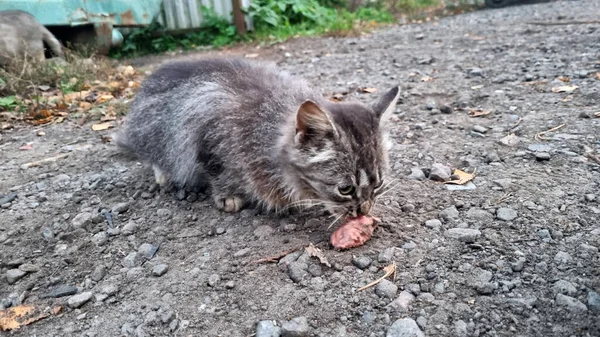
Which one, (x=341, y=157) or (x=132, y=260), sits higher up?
(x=341, y=157)

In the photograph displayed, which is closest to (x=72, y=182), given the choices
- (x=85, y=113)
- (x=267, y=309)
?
(x=85, y=113)

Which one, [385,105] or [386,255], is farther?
[385,105]

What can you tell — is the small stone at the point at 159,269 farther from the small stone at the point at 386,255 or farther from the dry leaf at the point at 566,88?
the dry leaf at the point at 566,88

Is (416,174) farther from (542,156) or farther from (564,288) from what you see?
(564,288)

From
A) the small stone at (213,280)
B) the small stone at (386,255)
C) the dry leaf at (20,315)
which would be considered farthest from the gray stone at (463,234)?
the dry leaf at (20,315)

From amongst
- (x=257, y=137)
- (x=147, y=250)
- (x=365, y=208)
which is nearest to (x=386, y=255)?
(x=365, y=208)

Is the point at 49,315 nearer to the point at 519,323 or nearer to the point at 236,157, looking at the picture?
the point at 236,157
